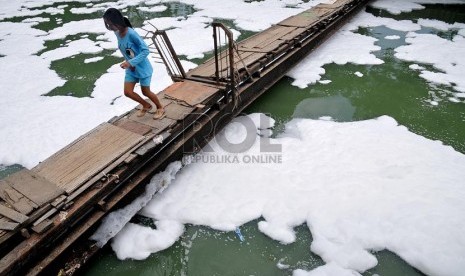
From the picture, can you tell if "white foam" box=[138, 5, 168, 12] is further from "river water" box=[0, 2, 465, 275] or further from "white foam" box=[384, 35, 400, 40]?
"white foam" box=[384, 35, 400, 40]

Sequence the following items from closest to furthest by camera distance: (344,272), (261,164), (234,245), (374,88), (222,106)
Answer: (344,272) < (234,245) < (261,164) < (222,106) < (374,88)

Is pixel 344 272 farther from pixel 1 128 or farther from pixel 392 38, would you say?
pixel 392 38

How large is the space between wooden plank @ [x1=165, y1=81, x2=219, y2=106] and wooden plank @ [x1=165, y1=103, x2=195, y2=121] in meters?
0.12

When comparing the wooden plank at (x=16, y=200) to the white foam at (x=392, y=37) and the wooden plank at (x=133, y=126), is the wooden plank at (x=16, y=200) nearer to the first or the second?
the wooden plank at (x=133, y=126)

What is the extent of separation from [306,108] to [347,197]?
8.51 ft

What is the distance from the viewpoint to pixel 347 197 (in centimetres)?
391

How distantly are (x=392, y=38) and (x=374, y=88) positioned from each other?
11.8 ft

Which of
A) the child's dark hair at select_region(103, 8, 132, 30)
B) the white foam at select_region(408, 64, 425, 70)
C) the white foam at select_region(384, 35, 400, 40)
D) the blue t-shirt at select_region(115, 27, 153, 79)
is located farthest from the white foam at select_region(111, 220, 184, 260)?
the white foam at select_region(384, 35, 400, 40)

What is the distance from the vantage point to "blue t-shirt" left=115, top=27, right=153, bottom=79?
366cm

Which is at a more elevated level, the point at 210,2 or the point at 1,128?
the point at 210,2

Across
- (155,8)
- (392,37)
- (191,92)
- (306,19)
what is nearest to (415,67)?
(392,37)

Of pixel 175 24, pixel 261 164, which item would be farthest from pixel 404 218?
pixel 175 24

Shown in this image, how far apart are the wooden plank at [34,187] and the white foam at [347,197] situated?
1.05m

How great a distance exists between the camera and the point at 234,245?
3.54m
